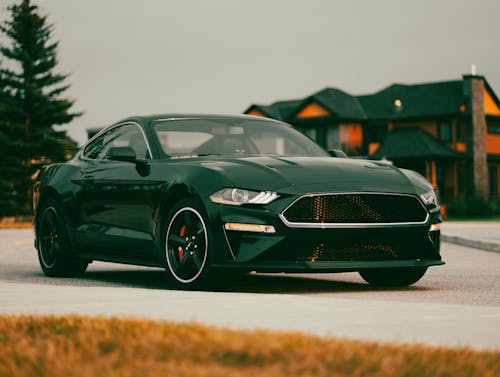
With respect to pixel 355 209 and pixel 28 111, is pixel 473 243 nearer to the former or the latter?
pixel 355 209

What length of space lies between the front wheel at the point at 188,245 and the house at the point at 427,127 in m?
54.5

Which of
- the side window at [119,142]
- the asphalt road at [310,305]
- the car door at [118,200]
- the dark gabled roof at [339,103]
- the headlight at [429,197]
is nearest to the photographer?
the asphalt road at [310,305]

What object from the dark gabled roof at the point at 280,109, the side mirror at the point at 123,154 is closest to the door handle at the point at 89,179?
the side mirror at the point at 123,154

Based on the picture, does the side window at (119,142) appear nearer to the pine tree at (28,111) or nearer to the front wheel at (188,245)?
the front wheel at (188,245)

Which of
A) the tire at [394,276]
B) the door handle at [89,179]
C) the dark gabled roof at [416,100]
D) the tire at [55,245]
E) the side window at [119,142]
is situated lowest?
the tire at [394,276]

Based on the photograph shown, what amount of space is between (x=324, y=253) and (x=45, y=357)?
4.52m

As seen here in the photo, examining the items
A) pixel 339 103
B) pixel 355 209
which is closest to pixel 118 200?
pixel 355 209

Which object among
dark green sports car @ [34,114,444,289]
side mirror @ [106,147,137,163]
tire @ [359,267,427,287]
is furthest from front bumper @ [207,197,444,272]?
side mirror @ [106,147,137,163]

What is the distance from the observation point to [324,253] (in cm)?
941

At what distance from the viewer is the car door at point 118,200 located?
34.1ft

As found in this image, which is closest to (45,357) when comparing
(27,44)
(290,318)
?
(290,318)

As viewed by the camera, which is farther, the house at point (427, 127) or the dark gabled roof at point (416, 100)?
the dark gabled roof at point (416, 100)

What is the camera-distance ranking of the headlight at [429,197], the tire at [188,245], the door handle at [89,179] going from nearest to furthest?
the tire at [188,245] < the headlight at [429,197] < the door handle at [89,179]

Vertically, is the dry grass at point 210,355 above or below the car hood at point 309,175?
below
